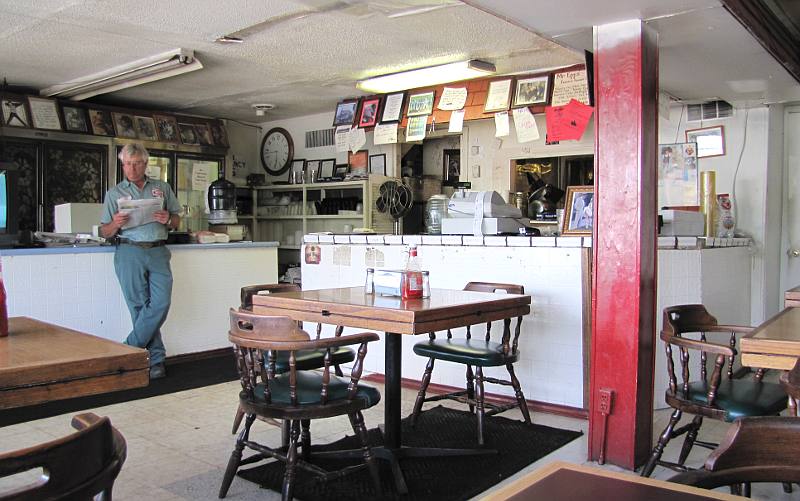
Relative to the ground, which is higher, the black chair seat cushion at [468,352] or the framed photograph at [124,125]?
the framed photograph at [124,125]

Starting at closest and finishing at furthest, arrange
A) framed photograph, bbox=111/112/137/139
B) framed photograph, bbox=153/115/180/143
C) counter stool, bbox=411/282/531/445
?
counter stool, bbox=411/282/531/445
framed photograph, bbox=111/112/137/139
framed photograph, bbox=153/115/180/143

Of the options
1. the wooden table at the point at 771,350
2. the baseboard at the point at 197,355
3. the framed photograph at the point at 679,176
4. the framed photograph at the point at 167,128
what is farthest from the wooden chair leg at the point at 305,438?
the framed photograph at the point at 167,128

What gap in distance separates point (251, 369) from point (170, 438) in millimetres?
1177

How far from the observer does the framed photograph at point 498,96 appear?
5902 mm

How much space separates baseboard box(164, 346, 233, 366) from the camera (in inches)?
228

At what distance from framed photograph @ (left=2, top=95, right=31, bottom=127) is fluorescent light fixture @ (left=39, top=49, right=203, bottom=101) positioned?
269 mm

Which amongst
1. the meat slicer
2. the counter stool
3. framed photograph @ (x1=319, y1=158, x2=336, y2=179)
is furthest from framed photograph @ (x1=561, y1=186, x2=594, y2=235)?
framed photograph @ (x1=319, y1=158, x2=336, y2=179)

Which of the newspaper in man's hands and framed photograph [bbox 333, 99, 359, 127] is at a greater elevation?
framed photograph [bbox 333, 99, 359, 127]

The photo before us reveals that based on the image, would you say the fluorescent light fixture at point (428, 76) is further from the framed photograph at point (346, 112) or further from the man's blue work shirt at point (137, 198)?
the man's blue work shirt at point (137, 198)

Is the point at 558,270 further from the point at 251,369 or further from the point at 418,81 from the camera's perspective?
the point at 418,81

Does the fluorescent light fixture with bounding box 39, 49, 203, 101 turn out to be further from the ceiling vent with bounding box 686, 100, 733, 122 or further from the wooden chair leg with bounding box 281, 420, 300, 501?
the ceiling vent with bounding box 686, 100, 733, 122

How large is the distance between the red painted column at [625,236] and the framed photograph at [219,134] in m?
5.90

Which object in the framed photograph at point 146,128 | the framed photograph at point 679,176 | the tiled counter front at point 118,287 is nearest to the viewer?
the tiled counter front at point 118,287

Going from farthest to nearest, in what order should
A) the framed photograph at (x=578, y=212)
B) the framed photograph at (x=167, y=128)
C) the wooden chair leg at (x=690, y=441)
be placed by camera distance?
the framed photograph at (x=167, y=128) → the framed photograph at (x=578, y=212) → the wooden chair leg at (x=690, y=441)
